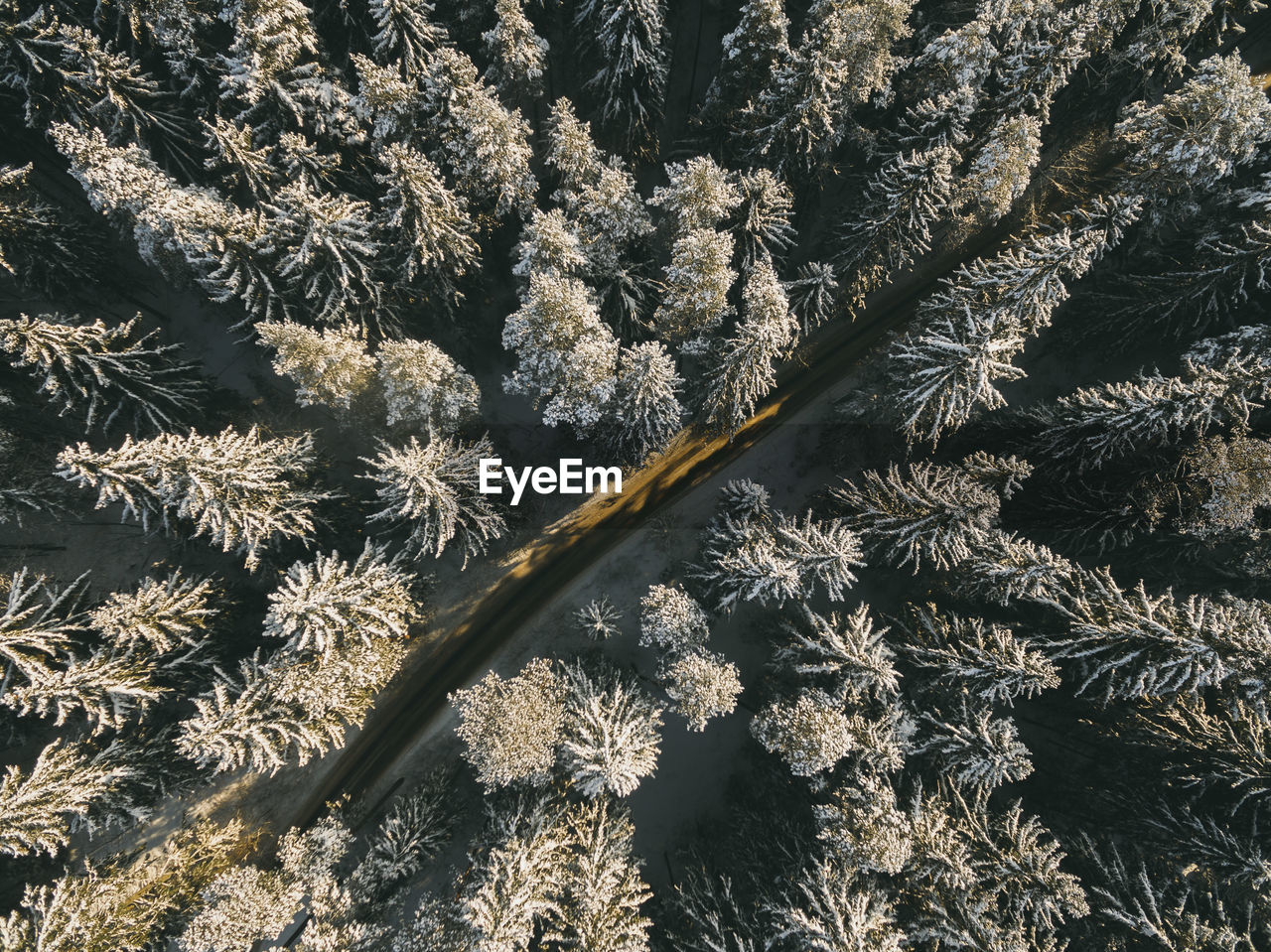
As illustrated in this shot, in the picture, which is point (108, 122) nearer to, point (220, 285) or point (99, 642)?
point (220, 285)

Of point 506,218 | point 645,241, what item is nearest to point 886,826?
point 645,241

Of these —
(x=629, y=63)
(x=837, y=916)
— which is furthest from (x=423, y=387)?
(x=837, y=916)

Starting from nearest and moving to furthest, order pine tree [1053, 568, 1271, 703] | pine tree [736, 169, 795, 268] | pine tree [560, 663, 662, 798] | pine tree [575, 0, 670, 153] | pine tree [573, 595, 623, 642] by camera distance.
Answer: pine tree [1053, 568, 1271, 703]
pine tree [560, 663, 662, 798]
pine tree [736, 169, 795, 268]
pine tree [575, 0, 670, 153]
pine tree [573, 595, 623, 642]

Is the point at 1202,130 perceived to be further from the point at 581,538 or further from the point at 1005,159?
the point at 581,538

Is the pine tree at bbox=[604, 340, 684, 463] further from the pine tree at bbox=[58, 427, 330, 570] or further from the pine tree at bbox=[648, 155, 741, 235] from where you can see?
the pine tree at bbox=[58, 427, 330, 570]

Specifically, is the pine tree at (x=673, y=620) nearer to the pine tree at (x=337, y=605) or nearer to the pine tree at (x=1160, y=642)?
the pine tree at (x=337, y=605)

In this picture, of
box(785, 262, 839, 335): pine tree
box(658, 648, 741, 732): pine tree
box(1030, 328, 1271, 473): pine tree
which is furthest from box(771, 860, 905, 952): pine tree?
box(785, 262, 839, 335): pine tree
